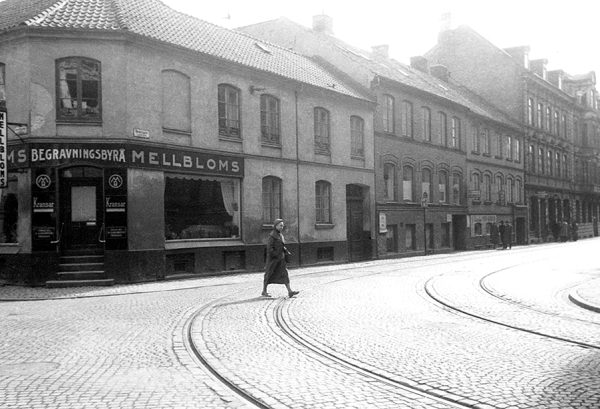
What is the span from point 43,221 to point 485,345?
13.7 m

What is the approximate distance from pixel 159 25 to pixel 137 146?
188 inches

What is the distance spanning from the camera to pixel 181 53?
20219 millimetres

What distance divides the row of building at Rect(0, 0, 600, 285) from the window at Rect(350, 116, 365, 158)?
94mm

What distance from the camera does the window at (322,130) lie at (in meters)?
26.3

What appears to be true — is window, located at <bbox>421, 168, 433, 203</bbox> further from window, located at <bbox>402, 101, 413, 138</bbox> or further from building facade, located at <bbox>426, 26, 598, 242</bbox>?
building facade, located at <bbox>426, 26, 598, 242</bbox>

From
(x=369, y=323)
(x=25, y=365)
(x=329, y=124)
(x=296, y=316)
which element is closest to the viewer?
(x=25, y=365)

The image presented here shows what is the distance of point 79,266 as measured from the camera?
1792cm

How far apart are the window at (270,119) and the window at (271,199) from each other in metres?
1.48

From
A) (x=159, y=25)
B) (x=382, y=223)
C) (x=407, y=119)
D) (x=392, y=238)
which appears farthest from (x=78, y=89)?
(x=407, y=119)

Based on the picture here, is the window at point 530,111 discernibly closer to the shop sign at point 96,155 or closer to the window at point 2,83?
the shop sign at point 96,155

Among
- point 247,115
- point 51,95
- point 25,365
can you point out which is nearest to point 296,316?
point 25,365

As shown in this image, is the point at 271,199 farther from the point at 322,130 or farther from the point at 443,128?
the point at 443,128

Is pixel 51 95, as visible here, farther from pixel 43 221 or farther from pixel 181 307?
pixel 181 307

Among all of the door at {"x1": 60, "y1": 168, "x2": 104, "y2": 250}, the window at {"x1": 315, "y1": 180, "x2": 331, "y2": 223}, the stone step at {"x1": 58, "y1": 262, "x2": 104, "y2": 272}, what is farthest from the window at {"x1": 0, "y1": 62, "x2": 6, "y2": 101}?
the window at {"x1": 315, "y1": 180, "x2": 331, "y2": 223}
